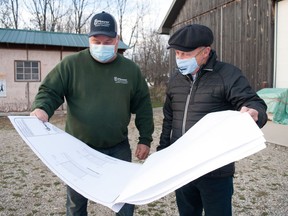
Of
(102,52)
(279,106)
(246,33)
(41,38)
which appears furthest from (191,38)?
(41,38)

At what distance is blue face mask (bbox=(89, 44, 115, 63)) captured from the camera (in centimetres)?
215

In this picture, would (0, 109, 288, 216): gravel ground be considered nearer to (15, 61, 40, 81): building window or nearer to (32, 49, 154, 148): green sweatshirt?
(32, 49, 154, 148): green sweatshirt

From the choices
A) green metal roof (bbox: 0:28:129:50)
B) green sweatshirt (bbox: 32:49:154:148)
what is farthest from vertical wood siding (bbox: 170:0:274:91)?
green sweatshirt (bbox: 32:49:154:148)

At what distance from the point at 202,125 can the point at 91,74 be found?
3.36 feet

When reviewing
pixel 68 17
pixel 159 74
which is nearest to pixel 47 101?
pixel 159 74

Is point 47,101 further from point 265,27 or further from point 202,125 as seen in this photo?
point 265,27

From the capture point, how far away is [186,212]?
210cm

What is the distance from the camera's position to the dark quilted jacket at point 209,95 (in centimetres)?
167

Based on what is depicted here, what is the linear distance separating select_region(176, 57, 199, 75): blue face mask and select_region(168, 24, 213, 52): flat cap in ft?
0.22

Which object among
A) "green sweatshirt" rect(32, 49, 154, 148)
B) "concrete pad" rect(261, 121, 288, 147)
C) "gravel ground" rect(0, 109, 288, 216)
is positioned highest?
"green sweatshirt" rect(32, 49, 154, 148)

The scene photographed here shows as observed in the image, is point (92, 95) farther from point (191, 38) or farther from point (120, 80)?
point (191, 38)

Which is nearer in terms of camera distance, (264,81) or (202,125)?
(202,125)

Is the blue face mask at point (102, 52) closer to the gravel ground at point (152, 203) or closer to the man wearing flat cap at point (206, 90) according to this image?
the man wearing flat cap at point (206, 90)

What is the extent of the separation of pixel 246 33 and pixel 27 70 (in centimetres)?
902
